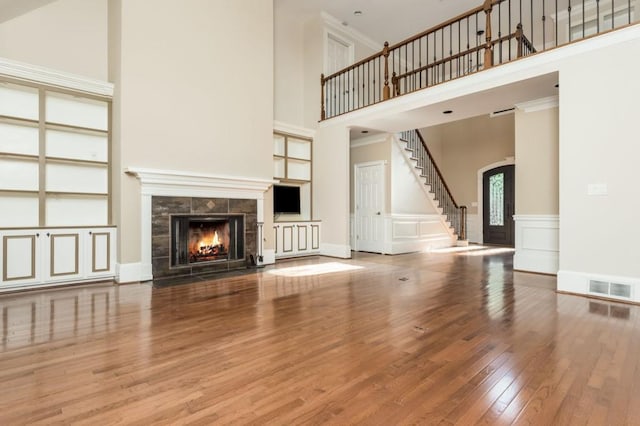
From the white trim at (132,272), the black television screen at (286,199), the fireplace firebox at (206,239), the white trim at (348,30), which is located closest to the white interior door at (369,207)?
the black television screen at (286,199)

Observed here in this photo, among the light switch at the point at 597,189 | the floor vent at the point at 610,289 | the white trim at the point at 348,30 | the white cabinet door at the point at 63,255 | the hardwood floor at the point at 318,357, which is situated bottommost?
the hardwood floor at the point at 318,357

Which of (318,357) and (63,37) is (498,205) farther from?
(63,37)

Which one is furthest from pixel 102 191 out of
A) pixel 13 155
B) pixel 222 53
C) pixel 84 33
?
pixel 222 53

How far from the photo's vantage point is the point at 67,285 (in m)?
4.46

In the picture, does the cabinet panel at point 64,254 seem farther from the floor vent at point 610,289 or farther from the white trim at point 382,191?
the floor vent at point 610,289

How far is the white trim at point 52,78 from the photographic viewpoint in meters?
4.19

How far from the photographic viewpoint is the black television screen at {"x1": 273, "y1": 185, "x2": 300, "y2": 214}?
6984mm

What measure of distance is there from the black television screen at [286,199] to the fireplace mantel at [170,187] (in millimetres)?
1187

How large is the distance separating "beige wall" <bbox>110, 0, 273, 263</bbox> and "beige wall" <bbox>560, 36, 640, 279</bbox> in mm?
4641

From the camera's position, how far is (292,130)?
726cm

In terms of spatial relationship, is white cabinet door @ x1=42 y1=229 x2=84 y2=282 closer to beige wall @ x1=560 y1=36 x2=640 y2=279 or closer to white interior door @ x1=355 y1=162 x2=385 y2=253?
white interior door @ x1=355 y1=162 x2=385 y2=253

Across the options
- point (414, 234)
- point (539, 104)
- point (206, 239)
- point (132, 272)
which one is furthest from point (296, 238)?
point (539, 104)

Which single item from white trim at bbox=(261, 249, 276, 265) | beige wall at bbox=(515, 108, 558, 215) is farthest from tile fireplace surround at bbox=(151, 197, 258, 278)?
beige wall at bbox=(515, 108, 558, 215)

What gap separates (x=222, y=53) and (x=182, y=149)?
1.85 m
